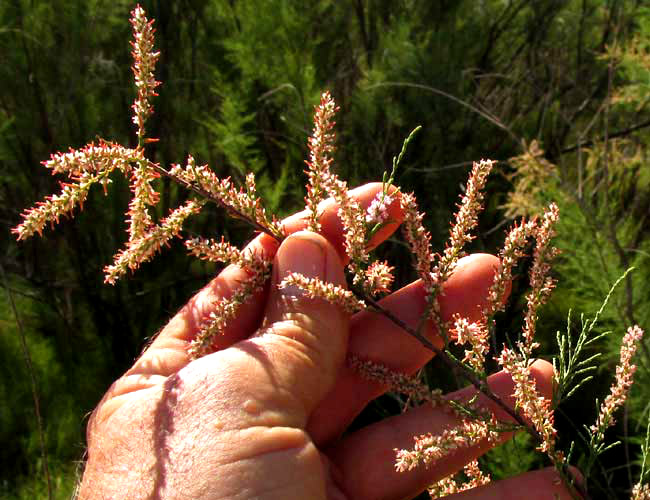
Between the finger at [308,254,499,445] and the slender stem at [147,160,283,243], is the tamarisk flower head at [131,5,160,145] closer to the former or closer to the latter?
the slender stem at [147,160,283,243]

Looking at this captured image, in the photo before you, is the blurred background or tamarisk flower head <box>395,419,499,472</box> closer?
tamarisk flower head <box>395,419,499,472</box>


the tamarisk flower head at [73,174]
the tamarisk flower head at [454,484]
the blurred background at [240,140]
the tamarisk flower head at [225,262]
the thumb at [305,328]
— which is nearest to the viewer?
the tamarisk flower head at [73,174]

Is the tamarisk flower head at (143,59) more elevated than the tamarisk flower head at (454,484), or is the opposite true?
the tamarisk flower head at (143,59)

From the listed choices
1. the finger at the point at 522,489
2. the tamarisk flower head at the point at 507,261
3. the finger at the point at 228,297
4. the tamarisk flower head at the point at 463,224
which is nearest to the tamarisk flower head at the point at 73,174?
the finger at the point at 228,297

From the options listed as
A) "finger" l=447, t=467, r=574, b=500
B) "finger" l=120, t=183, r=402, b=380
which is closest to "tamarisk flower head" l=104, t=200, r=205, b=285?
"finger" l=120, t=183, r=402, b=380

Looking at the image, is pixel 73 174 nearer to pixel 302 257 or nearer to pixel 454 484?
pixel 302 257

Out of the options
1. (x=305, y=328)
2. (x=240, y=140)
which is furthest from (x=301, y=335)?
(x=240, y=140)

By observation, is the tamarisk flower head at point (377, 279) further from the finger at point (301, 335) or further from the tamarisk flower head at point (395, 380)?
the tamarisk flower head at point (395, 380)

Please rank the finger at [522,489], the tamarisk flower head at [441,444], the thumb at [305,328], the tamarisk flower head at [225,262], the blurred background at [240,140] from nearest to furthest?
the tamarisk flower head at [441,444] → the tamarisk flower head at [225,262] → the thumb at [305,328] → the finger at [522,489] → the blurred background at [240,140]
